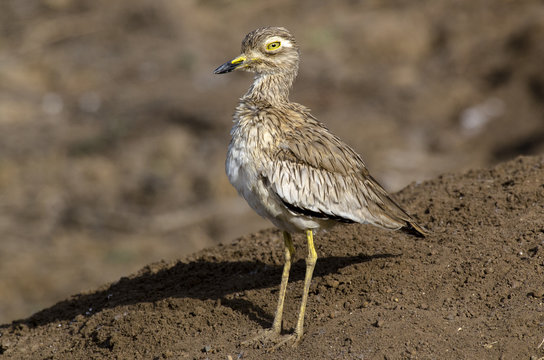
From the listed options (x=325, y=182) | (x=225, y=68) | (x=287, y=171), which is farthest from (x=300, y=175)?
(x=225, y=68)

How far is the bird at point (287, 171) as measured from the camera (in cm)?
573

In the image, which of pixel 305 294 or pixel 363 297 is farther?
pixel 363 297

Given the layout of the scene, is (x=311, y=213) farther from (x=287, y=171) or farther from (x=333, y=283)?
(x=333, y=283)

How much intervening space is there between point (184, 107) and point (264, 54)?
10077mm

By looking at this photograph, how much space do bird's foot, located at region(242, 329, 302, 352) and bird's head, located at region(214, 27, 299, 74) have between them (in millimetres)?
2349

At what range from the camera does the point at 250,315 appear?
20.0 feet

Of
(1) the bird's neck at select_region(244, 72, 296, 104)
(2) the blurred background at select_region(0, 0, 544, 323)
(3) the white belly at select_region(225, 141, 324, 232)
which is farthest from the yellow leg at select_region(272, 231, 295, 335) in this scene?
(2) the blurred background at select_region(0, 0, 544, 323)

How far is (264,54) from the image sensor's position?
6426 millimetres

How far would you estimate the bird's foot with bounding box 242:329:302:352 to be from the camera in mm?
5562

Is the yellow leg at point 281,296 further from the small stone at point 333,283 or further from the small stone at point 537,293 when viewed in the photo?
the small stone at point 537,293

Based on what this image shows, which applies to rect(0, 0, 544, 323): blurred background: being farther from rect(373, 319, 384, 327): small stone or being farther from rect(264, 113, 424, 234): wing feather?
rect(373, 319, 384, 327): small stone

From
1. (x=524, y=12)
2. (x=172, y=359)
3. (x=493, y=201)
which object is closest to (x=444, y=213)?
(x=493, y=201)

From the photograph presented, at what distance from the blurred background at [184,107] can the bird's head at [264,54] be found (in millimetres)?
6056

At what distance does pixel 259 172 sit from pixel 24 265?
798 cm
